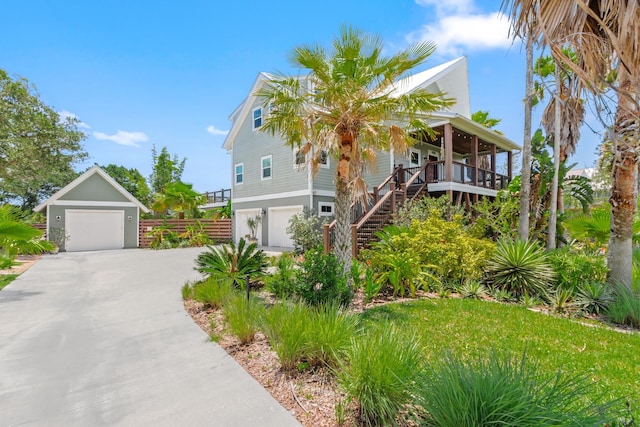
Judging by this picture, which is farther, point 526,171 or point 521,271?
point 526,171

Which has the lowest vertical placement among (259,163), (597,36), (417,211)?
(417,211)

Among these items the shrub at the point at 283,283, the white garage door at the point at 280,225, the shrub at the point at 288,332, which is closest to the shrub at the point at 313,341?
the shrub at the point at 288,332

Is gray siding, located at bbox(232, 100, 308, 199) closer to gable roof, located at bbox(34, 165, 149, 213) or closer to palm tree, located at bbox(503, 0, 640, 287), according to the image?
gable roof, located at bbox(34, 165, 149, 213)

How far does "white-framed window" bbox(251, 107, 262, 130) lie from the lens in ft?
60.1

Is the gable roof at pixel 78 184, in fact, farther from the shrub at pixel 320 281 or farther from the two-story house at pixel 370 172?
the shrub at pixel 320 281

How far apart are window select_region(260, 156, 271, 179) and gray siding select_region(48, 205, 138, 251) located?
912cm

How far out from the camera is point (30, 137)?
13727 millimetres

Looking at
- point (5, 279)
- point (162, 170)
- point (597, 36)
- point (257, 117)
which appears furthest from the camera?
point (162, 170)

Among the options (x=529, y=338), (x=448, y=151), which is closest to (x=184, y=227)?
(x=448, y=151)

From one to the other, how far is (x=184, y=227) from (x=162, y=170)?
1221 centimetres

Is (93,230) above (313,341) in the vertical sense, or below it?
above

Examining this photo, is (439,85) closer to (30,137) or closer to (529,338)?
(529,338)

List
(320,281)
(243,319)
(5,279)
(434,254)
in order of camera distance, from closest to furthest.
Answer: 1. (243,319)
2. (320,281)
3. (434,254)
4. (5,279)

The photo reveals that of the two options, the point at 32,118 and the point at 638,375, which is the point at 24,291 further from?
the point at 638,375
